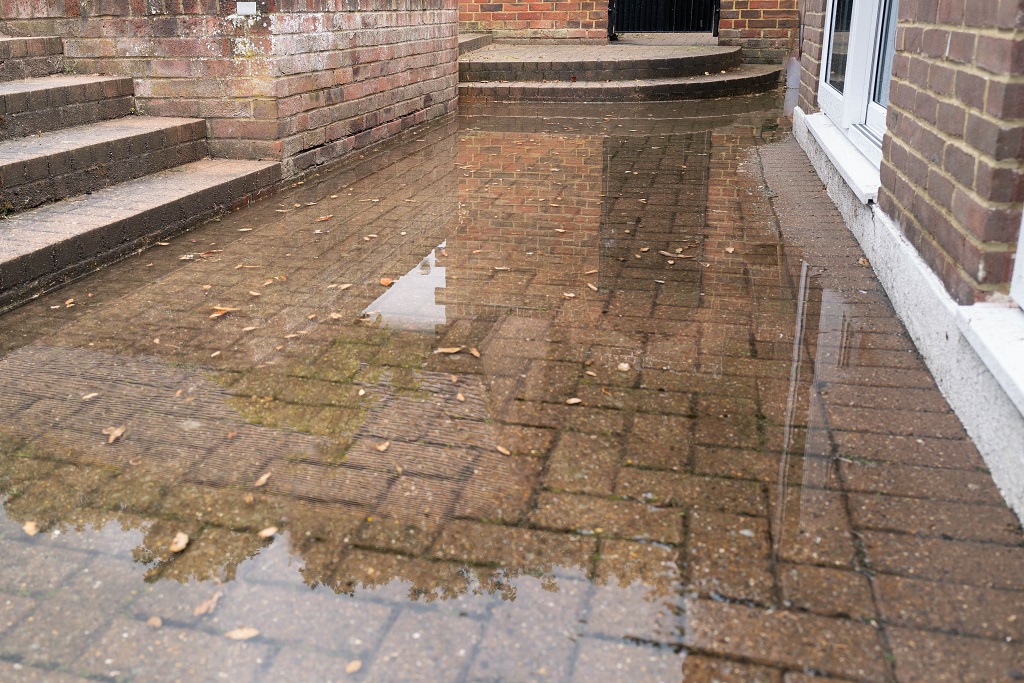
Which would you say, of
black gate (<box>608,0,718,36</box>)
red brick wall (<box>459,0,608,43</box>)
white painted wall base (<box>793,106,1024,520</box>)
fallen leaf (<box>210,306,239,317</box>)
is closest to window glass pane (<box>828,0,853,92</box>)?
white painted wall base (<box>793,106,1024,520</box>)

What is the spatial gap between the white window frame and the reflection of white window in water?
2.59 metres

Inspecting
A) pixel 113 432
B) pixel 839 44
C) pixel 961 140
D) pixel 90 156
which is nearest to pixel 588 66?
pixel 839 44

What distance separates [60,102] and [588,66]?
7.50 meters

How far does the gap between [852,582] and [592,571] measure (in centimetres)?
61

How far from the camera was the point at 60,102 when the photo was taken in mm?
5832

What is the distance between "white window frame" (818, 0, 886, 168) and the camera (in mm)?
5379

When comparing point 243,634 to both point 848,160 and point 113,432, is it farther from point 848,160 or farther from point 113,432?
point 848,160

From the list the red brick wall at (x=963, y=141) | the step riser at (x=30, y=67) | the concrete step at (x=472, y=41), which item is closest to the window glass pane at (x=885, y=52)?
the red brick wall at (x=963, y=141)

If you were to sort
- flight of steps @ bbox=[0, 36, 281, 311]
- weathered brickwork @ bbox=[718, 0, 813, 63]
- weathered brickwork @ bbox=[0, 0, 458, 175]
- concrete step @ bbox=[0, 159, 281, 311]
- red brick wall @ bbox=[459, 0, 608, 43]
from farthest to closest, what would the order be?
1. red brick wall @ bbox=[459, 0, 608, 43]
2. weathered brickwork @ bbox=[718, 0, 813, 63]
3. weathered brickwork @ bbox=[0, 0, 458, 175]
4. flight of steps @ bbox=[0, 36, 281, 311]
5. concrete step @ bbox=[0, 159, 281, 311]

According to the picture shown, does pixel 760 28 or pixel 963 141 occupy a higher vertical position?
pixel 760 28

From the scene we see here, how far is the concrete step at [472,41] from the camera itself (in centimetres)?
1289

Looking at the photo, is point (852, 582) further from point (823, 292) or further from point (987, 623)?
point (823, 292)

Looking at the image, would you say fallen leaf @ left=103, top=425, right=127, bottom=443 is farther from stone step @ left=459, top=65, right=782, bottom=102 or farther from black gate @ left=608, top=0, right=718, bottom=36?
black gate @ left=608, top=0, right=718, bottom=36

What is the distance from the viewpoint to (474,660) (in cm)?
194
